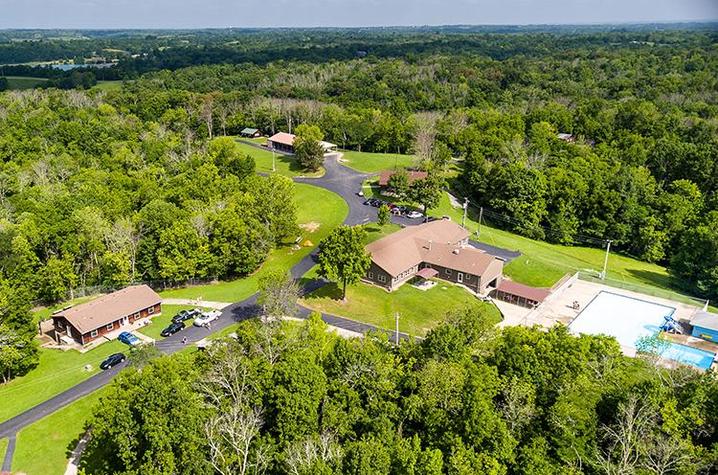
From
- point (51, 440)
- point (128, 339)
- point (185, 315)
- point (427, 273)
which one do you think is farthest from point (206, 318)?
point (427, 273)

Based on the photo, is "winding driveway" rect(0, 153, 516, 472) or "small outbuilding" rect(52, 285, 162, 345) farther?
"small outbuilding" rect(52, 285, 162, 345)

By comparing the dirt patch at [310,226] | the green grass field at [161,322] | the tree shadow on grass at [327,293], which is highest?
the green grass field at [161,322]

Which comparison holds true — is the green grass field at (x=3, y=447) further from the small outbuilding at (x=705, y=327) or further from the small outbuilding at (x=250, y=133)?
the small outbuilding at (x=250, y=133)

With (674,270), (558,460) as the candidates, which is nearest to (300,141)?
(674,270)

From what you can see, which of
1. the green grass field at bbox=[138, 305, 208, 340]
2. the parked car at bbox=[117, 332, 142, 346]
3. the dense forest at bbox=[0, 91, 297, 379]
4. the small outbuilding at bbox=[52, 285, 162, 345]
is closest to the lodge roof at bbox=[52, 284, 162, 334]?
the small outbuilding at bbox=[52, 285, 162, 345]

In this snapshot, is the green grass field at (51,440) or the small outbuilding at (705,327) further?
the small outbuilding at (705,327)

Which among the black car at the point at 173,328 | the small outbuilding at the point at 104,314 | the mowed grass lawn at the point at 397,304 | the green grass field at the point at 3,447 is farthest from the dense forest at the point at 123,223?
the mowed grass lawn at the point at 397,304

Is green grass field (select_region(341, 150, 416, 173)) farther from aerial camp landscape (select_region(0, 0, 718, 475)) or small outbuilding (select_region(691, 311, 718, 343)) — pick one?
small outbuilding (select_region(691, 311, 718, 343))
